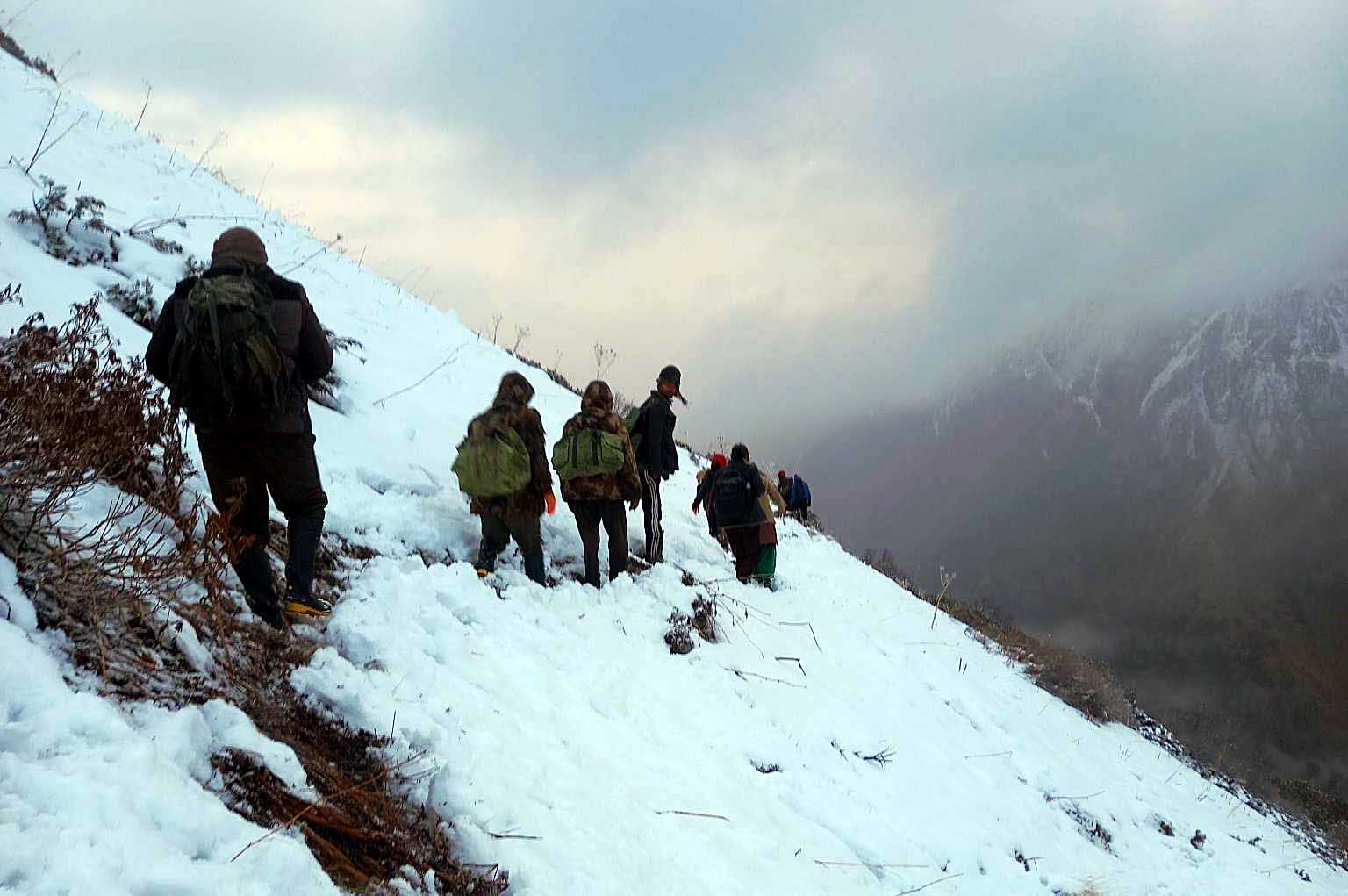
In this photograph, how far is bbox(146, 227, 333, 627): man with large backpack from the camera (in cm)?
327

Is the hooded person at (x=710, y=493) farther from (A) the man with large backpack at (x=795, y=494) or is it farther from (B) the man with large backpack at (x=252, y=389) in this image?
(A) the man with large backpack at (x=795, y=494)

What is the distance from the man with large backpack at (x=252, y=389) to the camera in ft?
10.7

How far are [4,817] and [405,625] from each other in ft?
8.40

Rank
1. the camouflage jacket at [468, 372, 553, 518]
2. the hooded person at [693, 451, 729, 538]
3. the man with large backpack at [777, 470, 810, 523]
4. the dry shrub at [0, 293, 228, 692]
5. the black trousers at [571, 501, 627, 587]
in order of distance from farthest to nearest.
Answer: the man with large backpack at [777, 470, 810, 523] < the hooded person at [693, 451, 729, 538] < the black trousers at [571, 501, 627, 587] < the camouflage jacket at [468, 372, 553, 518] < the dry shrub at [0, 293, 228, 692]

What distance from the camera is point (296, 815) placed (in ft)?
7.29

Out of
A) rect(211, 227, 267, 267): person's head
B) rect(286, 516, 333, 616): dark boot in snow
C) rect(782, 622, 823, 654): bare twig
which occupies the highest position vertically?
rect(211, 227, 267, 267): person's head

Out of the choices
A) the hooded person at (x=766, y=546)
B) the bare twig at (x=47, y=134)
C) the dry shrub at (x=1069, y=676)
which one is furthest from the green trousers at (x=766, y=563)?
the bare twig at (x=47, y=134)

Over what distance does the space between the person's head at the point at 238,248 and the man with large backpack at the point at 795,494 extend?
13.3m

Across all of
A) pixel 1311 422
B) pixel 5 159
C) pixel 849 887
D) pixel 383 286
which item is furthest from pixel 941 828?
pixel 1311 422

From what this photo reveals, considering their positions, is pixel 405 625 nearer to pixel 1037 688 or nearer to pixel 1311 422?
pixel 1037 688

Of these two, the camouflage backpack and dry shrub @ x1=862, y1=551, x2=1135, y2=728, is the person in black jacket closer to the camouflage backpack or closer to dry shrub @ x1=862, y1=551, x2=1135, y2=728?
the camouflage backpack

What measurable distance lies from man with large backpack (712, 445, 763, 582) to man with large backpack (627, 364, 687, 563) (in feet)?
4.19

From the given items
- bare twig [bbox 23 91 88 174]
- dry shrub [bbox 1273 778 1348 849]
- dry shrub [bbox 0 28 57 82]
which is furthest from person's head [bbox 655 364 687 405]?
dry shrub [bbox 1273 778 1348 849]

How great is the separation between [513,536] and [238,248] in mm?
3128
